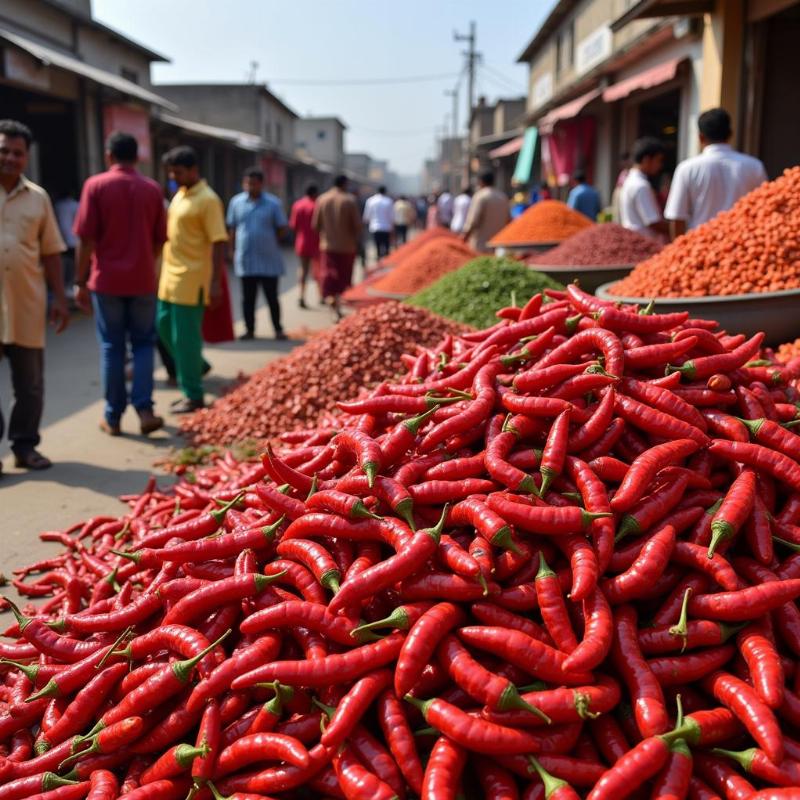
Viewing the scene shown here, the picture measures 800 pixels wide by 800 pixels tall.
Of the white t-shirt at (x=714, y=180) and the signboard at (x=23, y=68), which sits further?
the signboard at (x=23, y=68)

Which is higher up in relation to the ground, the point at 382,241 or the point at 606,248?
the point at 382,241

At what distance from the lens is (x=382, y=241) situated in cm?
1877

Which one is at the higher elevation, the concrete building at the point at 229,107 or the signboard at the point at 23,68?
the concrete building at the point at 229,107

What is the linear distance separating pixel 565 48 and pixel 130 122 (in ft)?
45.1

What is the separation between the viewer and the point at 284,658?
2.35 metres

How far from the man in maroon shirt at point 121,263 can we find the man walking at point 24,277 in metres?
0.40

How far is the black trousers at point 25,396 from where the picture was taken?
5492mm

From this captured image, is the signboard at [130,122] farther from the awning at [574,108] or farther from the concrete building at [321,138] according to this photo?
the concrete building at [321,138]

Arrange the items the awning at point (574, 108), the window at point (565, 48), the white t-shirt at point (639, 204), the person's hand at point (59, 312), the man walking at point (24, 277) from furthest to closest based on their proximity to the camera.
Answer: the window at point (565, 48) < the awning at point (574, 108) < the white t-shirt at point (639, 204) < the person's hand at point (59, 312) < the man walking at point (24, 277)

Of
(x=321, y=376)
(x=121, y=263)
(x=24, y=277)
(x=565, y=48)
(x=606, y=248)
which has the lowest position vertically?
(x=321, y=376)

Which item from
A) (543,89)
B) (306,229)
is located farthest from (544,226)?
(543,89)

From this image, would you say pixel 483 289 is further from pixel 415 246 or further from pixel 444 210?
pixel 444 210

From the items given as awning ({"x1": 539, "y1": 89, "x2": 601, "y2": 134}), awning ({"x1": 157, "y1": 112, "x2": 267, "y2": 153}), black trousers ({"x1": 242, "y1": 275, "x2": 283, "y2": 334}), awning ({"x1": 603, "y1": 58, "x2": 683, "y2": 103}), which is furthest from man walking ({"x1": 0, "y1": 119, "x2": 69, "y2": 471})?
awning ({"x1": 157, "y1": 112, "x2": 267, "y2": 153})

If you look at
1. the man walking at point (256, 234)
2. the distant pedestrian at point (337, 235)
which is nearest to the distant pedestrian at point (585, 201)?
the distant pedestrian at point (337, 235)
